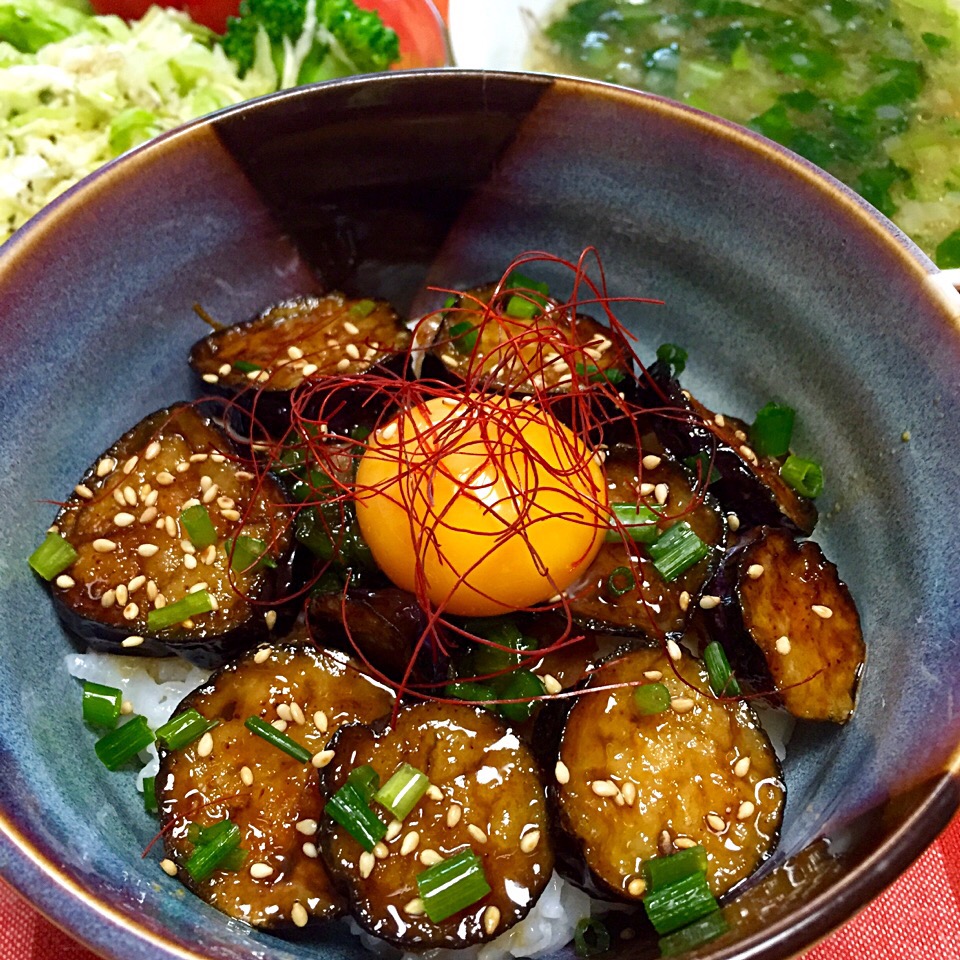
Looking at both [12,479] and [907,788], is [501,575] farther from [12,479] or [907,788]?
[12,479]

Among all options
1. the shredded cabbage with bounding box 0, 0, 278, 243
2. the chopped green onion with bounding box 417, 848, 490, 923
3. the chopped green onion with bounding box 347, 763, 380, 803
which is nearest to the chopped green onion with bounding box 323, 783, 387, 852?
the chopped green onion with bounding box 347, 763, 380, 803

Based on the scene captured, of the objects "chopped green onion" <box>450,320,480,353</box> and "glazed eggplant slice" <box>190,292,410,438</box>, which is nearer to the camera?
"glazed eggplant slice" <box>190,292,410,438</box>

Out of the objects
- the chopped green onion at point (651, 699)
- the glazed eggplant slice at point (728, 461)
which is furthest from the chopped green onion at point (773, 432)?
the chopped green onion at point (651, 699)

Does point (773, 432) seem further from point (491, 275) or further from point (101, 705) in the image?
point (101, 705)

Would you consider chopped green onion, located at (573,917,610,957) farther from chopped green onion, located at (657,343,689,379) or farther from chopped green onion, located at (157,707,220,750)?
chopped green onion, located at (657,343,689,379)

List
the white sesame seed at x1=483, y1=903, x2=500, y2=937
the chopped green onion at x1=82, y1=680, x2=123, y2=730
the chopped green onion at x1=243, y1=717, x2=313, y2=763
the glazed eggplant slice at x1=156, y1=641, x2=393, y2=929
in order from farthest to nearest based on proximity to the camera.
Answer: the chopped green onion at x1=82, y1=680, x2=123, y2=730 → the chopped green onion at x1=243, y1=717, x2=313, y2=763 → the glazed eggplant slice at x1=156, y1=641, x2=393, y2=929 → the white sesame seed at x1=483, y1=903, x2=500, y2=937

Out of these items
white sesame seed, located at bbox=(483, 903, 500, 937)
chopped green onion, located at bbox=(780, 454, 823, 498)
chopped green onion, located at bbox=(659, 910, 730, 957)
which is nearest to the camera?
chopped green onion, located at bbox=(659, 910, 730, 957)

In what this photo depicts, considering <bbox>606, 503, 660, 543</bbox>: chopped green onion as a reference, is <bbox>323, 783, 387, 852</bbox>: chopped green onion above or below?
below

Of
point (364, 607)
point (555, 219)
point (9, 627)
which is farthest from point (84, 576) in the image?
point (555, 219)

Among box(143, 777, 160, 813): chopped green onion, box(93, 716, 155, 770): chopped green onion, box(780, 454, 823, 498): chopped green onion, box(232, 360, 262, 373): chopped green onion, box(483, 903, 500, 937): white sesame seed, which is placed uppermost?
box(780, 454, 823, 498): chopped green onion
